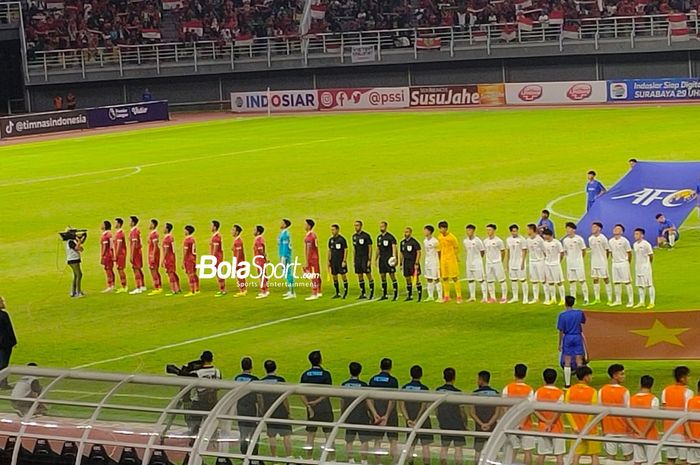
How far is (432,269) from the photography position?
2628 centimetres

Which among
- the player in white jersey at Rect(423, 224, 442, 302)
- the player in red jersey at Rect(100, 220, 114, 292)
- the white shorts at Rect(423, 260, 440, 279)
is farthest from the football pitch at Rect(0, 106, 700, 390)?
the player in red jersey at Rect(100, 220, 114, 292)

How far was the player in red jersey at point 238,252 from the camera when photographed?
2726cm

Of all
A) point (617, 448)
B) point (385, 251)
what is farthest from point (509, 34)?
point (617, 448)

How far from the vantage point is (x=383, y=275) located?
2698cm

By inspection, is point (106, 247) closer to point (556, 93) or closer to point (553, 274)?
point (553, 274)

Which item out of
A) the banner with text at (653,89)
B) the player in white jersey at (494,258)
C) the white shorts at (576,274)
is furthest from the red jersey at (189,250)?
the banner with text at (653,89)

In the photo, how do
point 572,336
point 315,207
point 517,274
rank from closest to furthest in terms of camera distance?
point 572,336
point 517,274
point 315,207

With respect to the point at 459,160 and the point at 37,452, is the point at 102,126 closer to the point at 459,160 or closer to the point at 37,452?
the point at 459,160

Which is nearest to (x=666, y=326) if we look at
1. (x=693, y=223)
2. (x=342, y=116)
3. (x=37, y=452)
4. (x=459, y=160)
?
(x=37, y=452)

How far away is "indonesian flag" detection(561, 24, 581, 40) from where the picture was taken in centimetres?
6472

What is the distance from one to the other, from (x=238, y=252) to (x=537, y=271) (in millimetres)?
6149

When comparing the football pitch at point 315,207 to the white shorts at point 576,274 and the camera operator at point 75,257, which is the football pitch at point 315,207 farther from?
the white shorts at point 576,274

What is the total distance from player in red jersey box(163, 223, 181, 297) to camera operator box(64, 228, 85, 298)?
186 centimetres

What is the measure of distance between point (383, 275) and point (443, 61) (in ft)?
136
